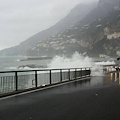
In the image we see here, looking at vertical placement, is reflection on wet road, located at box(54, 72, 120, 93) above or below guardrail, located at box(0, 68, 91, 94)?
below

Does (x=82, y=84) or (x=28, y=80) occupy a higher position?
(x=28, y=80)

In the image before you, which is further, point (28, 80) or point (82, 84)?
point (82, 84)

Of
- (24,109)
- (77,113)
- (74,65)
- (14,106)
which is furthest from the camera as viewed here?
(74,65)

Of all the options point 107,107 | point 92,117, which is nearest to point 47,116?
point 92,117

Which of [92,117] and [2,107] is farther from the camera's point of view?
[2,107]

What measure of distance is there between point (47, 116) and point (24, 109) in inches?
59.7

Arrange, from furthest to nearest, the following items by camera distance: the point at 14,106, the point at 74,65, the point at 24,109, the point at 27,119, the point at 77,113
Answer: the point at 74,65, the point at 14,106, the point at 24,109, the point at 77,113, the point at 27,119

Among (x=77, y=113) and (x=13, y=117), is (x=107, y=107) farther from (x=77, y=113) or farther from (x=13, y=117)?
(x=13, y=117)

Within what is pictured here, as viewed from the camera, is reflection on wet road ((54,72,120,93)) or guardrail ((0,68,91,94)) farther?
reflection on wet road ((54,72,120,93))

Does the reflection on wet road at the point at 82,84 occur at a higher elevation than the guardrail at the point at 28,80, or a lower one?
lower

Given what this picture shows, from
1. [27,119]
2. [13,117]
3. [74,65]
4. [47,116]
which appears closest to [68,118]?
[47,116]

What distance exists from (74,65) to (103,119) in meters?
118

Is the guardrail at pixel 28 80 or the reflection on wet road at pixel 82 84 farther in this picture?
the reflection on wet road at pixel 82 84

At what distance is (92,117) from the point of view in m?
6.87
